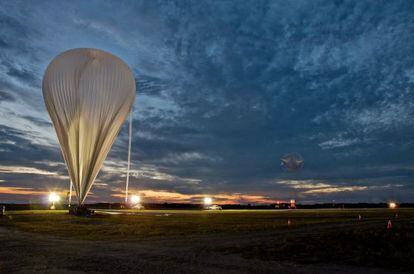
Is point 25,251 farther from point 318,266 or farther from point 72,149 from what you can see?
point 72,149

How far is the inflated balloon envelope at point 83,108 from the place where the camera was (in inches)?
1342

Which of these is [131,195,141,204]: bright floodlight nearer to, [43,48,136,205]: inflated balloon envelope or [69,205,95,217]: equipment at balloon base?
[69,205,95,217]: equipment at balloon base

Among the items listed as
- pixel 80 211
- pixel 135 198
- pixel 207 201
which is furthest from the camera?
pixel 207 201

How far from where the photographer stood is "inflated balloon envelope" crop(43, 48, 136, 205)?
34.1 meters

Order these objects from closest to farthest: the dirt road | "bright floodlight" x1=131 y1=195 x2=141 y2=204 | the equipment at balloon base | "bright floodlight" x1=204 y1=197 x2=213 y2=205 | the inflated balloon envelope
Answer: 1. the dirt road
2. the inflated balloon envelope
3. the equipment at balloon base
4. "bright floodlight" x1=131 y1=195 x2=141 y2=204
5. "bright floodlight" x1=204 y1=197 x2=213 y2=205

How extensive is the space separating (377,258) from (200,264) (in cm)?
784

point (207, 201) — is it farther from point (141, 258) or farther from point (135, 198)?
point (141, 258)

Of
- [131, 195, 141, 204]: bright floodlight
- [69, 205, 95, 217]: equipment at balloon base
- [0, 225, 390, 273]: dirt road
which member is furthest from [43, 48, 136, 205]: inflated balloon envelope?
[131, 195, 141, 204]: bright floodlight

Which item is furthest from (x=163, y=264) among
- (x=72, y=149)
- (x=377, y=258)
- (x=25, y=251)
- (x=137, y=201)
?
(x=137, y=201)

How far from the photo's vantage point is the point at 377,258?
53.3ft

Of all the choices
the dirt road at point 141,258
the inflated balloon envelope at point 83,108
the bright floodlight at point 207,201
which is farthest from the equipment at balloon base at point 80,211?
the bright floodlight at point 207,201

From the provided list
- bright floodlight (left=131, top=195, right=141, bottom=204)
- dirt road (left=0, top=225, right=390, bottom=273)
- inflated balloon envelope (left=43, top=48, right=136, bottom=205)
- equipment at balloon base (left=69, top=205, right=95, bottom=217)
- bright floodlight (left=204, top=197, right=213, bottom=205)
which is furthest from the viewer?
bright floodlight (left=204, top=197, right=213, bottom=205)

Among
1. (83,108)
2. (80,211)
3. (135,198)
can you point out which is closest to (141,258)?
(83,108)

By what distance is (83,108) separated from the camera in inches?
1355
